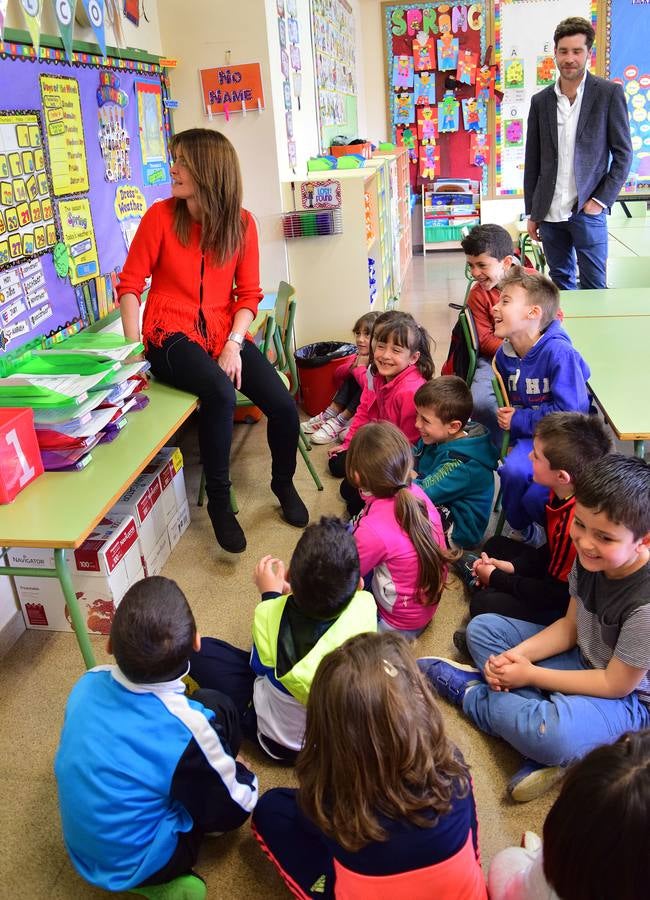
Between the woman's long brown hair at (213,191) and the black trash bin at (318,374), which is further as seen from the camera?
the black trash bin at (318,374)

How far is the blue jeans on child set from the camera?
1559 millimetres

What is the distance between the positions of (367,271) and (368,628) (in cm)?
282

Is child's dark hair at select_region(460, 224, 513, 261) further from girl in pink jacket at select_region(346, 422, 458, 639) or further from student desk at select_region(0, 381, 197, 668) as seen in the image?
student desk at select_region(0, 381, 197, 668)

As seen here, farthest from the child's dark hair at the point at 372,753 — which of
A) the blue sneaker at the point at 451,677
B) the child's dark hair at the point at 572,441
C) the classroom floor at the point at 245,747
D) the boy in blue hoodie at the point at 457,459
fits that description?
the boy in blue hoodie at the point at 457,459

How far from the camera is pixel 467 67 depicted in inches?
292

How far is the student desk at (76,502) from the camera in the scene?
163 centimetres

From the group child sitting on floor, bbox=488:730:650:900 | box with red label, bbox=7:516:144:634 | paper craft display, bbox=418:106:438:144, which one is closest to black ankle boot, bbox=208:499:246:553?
box with red label, bbox=7:516:144:634

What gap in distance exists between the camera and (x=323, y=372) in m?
3.73

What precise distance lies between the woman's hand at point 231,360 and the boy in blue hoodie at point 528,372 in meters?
0.90

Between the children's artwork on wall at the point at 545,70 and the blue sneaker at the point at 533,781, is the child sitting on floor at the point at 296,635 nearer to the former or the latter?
the blue sneaker at the point at 533,781

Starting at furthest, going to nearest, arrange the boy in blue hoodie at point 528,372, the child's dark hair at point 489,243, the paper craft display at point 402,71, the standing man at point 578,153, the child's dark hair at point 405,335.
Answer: the paper craft display at point 402,71, the standing man at point 578,153, the child's dark hair at point 489,243, the child's dark hair at point 405,335, the boy in blue hoodie at point 528,372

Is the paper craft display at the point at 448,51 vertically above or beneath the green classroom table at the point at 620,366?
above

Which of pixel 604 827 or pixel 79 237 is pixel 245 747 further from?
pixel 79 237

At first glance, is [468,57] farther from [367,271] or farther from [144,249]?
[144,249]
